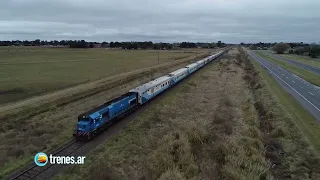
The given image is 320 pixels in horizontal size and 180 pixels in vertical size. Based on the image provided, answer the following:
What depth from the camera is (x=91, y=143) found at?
81.8ft

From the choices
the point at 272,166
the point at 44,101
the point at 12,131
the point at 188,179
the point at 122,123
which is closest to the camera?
the point at 188,179

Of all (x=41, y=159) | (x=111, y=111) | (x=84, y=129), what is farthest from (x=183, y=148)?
(x=41, y=159)

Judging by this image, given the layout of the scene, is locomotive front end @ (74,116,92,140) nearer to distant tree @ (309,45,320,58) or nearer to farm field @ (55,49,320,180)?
farm field @ (55,49,320,180)

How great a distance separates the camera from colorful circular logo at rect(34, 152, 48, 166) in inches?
817

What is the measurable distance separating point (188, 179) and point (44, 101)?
2896 cm

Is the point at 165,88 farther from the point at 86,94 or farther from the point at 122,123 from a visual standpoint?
the point at 122,123

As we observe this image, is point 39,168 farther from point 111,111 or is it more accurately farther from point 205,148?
point 205,148

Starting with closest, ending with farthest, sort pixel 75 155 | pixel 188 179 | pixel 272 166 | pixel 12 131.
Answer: pixel 188 179
pixel 272 166
pixel 75 155
pixel 12 131

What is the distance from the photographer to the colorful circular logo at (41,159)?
68.1 ft

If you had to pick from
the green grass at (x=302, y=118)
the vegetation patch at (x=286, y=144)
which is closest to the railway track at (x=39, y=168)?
the vegetation patch at (x=286, y=144)

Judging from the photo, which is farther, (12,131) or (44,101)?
(44,101)

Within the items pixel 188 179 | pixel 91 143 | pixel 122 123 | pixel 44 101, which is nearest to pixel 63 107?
pixel 44 101

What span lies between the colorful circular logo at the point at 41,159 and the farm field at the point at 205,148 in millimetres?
2465

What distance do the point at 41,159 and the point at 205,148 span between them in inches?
502
